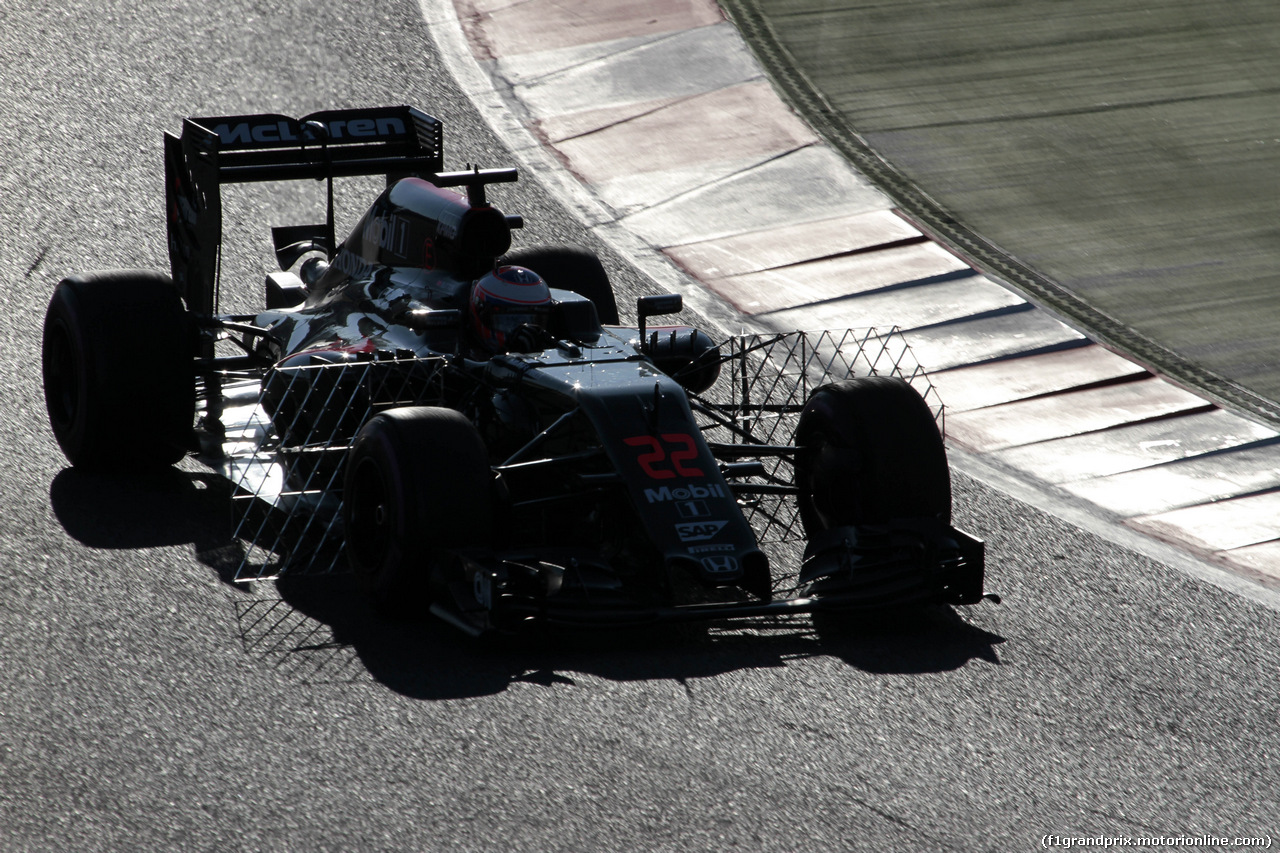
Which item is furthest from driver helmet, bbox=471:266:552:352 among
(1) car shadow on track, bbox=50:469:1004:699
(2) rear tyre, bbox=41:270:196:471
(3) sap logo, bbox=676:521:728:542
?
(3) sap logo, bbox=676:521:728:542

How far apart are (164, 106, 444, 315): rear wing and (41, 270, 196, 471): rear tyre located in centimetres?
88

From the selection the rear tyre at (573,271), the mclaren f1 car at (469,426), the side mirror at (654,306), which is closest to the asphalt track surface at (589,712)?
the mclaren f1 car at (469,426)

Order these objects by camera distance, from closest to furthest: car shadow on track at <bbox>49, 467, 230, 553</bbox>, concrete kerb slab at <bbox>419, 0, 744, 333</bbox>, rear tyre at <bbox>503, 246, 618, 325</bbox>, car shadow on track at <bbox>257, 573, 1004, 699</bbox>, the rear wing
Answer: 1. car shadow on track at <bbox>257, 573, 1004, 699</bbox>
2. car shadow on track at <bbox>49, 467, 230, 553</bbox>
3. the rear wing
4. rear tyre at <bbox>503, 246, 618, 325</bbox>
5. concrete kerb slab at <bbox>419, 0, 744, 333</bbox>

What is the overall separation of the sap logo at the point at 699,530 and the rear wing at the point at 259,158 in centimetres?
399

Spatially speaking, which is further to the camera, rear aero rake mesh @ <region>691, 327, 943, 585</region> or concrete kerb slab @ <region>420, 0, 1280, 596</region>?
concrete kerb slab @ <region>420, 0, 1280, 596</region>

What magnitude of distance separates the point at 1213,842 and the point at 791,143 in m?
10.3

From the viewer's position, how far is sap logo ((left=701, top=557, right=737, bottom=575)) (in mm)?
7012

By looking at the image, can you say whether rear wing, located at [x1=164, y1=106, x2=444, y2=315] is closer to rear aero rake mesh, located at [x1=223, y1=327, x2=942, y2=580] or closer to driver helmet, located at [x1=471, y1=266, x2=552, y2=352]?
rear aero rake mesh, located at [x1=223, y1=327, x2=942, y2=580]

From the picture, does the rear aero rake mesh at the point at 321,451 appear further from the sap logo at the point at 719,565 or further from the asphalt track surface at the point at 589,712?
the sap logo at the point at 719,565

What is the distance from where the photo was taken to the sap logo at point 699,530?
7109mm

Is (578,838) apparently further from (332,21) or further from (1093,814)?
(332,21)

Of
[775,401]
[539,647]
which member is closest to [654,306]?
[539,647]

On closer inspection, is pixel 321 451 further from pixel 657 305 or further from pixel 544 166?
pixel 544 166

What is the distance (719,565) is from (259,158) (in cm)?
481
